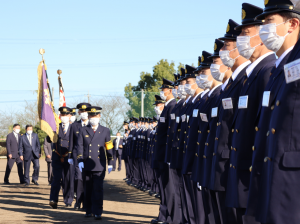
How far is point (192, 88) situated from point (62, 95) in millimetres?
9056

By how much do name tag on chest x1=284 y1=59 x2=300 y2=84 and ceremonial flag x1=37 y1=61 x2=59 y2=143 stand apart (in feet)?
31.7

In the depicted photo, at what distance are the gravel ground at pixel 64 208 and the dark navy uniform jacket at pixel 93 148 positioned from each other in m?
1.09

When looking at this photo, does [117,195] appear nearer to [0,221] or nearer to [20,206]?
[20,206]

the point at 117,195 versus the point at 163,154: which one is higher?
the point at 163,154

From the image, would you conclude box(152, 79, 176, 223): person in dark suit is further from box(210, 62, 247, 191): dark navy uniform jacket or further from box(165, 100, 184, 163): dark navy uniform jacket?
box(210, 62, 247, 191): dark navy uniform jacket

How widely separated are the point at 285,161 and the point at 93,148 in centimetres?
687

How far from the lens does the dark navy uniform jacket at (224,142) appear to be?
4.39m

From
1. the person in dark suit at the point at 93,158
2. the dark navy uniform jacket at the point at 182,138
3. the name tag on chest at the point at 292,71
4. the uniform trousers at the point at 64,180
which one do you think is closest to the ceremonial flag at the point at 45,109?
the uniform trousers at the point at 64,180

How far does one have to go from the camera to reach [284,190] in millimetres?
2539

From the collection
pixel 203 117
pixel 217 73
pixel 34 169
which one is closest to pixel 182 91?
pixel 217 73

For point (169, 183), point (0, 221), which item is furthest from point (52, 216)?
point (169, 183)

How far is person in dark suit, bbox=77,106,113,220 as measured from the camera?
8828 mm

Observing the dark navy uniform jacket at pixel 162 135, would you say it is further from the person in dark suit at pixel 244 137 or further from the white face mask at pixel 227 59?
the person in dark suit at pixel 244 137

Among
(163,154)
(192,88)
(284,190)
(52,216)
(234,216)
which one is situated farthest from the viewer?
(52,216)
